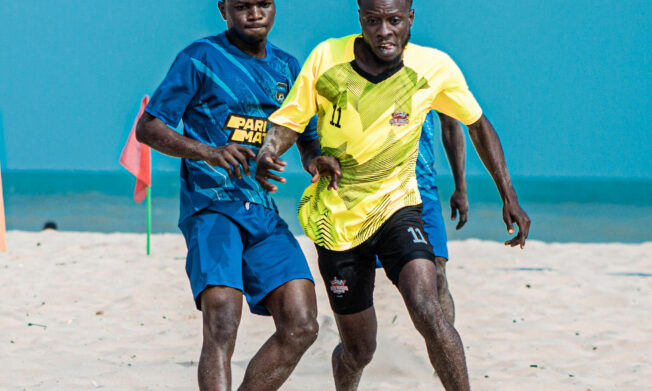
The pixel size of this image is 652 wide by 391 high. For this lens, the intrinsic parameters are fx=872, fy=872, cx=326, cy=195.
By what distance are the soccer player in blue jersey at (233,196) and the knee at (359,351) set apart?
0.55 m

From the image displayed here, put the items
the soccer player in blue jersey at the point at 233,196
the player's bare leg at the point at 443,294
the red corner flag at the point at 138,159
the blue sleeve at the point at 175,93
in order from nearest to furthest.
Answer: the soccer player in blue jersey at the point at 233,196
the blue sleeve at the point at 175,93
the player's bare leg at the point at 443,294
the red corner flag at the point at 138,159

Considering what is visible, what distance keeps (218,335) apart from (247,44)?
1.28 m

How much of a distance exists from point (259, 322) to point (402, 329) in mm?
1148

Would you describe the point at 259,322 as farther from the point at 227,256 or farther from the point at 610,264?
the point at 610,264

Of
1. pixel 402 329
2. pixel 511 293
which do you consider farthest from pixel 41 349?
pixel 511 293

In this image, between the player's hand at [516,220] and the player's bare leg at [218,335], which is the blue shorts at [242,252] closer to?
the player's bare leg at [218,335]

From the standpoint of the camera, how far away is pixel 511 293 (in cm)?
847

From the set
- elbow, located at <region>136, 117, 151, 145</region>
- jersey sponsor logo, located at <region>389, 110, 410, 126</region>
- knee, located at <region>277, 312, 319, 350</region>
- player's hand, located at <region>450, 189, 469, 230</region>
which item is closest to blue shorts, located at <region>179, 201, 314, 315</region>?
knee, located at <region>277, 312, 319, 350</region>

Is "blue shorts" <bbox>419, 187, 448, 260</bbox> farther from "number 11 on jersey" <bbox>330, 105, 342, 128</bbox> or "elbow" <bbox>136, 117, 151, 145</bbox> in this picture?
"elbow" <bbox>136, 117, 151, 145</bbox>

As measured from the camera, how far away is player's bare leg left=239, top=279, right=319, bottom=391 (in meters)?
3.56

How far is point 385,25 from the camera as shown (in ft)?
12.1

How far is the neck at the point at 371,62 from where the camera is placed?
3768 mm

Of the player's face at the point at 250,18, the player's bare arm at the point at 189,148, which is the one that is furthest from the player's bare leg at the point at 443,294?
the player's face at the point at 250,18

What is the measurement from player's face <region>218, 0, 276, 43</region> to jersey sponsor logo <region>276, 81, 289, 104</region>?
0.72 feet
